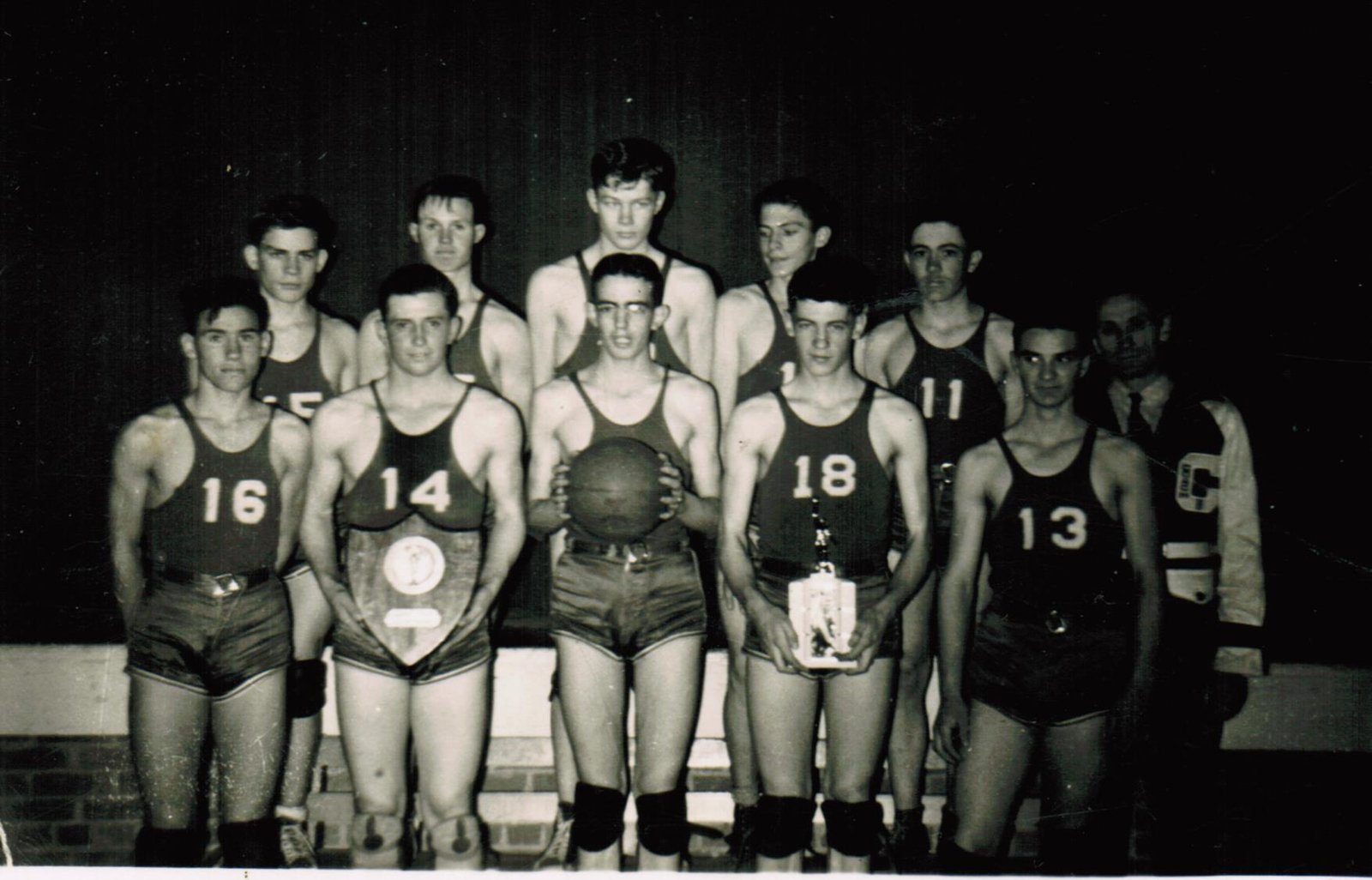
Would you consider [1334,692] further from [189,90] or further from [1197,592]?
[189,90]

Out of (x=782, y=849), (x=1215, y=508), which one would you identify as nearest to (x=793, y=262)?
(x=1215, y=508)

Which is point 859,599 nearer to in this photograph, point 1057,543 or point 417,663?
point 1057,543

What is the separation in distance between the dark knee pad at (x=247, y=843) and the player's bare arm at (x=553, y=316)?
2.02 meters

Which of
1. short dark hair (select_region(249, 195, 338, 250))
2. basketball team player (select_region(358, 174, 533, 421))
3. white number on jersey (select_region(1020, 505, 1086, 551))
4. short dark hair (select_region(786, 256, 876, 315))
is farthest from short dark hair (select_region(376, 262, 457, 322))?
white number on jersey (select_region(1020, 505, 1086, 551))

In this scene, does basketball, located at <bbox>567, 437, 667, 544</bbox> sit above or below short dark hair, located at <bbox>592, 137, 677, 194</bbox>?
below

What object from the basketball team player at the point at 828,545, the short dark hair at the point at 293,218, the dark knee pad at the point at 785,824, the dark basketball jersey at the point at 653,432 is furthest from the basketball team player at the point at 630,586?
the short dark hair at the point at 293,218

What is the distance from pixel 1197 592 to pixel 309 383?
370 centimetres

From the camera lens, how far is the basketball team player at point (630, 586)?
346cm

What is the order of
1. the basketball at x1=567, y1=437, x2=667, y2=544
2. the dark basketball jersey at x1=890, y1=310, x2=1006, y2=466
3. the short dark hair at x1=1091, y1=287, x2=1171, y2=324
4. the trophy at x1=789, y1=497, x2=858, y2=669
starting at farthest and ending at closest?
1. the short dark hair at x1=1091, y1=287, x2=1171, y2=324
2. the dark basketball jersey at x1=890, y1=310, x2=1006, y2=466
3. the trophy at x1=789, y1=497, x2=858, y2=669
4. the basketball at x1=567, y1=437, x2=667, y2=544

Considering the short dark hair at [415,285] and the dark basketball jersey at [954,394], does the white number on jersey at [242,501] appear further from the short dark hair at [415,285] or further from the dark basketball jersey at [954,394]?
the dark basketball jersey at [954,394]

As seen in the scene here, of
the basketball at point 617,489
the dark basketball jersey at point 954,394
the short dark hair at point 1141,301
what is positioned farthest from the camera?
the short dark hair at point 1141,301

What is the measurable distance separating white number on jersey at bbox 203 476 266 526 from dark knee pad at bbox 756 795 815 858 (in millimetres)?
2196

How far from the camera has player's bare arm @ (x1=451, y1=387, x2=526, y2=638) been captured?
11.7 feet

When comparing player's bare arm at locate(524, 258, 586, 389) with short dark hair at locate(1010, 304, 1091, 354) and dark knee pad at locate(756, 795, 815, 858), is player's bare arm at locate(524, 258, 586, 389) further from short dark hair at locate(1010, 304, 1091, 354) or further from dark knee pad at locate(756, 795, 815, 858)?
dark knee pad at locate(756, 795, 815, 858)
